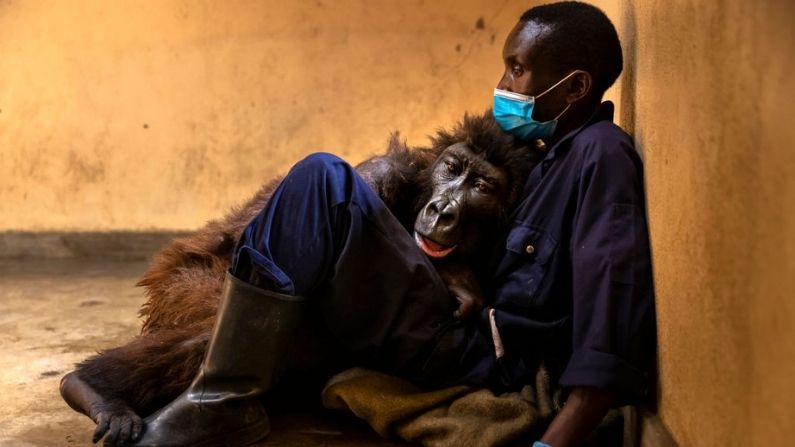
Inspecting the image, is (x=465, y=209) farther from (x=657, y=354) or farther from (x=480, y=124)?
(x=657, y=354)

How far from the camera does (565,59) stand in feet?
8.52

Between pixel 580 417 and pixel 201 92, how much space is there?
3.72m

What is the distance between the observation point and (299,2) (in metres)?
5.32

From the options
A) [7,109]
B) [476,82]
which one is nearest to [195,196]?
[7,109]

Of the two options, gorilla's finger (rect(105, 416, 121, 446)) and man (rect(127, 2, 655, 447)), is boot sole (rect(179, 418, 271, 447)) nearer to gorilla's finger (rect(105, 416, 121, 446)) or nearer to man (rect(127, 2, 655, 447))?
man (rect(127, 2, 655, 447))

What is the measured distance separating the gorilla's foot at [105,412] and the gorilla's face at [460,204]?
2.81 feet

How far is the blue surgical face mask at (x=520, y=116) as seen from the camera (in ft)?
8.56

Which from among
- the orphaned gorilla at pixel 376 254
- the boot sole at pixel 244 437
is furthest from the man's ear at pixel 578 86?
the boot sole at pixel 244 437

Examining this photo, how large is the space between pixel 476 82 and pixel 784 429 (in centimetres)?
406

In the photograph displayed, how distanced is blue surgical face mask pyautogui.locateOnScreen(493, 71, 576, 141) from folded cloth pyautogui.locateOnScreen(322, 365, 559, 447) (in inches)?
25.6

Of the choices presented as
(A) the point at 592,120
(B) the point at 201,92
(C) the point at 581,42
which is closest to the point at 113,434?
(A) the point at 592,120

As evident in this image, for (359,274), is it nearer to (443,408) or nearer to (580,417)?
(443,408)

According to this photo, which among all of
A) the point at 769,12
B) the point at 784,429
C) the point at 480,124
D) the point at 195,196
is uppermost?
the point at 769,12

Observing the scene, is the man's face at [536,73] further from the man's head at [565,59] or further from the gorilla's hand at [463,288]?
the gorilla's hand at [463,288]
